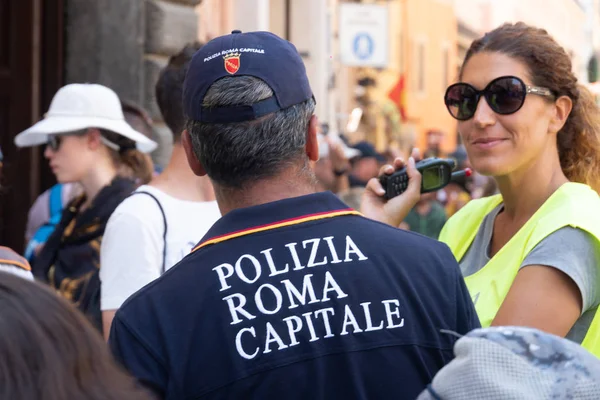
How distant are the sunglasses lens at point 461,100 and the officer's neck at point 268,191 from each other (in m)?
0.99

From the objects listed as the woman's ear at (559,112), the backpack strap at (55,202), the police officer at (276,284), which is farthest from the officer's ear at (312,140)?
the backpack strap at (55,202)

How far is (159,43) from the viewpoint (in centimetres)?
767

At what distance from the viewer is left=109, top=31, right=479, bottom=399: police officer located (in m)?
2.10

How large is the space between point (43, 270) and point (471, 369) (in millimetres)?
3335

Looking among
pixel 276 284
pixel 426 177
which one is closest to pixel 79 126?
pixel 426 177

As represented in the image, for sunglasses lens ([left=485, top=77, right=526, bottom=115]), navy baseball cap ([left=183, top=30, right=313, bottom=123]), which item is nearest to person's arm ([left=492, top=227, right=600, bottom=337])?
sunglasses lens ([left=485, top=77, right=526, bottom=115])

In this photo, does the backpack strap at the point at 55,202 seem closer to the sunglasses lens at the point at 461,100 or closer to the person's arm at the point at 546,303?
the sunglasses lens at the point at 461,100

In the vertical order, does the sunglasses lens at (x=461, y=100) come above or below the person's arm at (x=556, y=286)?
above

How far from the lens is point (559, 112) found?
10.2 feet

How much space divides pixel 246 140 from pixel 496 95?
1.04 meters

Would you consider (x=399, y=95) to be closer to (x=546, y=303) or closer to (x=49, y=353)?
(x=546, y=303)

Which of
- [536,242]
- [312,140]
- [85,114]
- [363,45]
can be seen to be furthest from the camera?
[363,45]

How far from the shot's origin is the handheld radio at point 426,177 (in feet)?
11.0

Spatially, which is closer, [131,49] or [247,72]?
[247,72]
